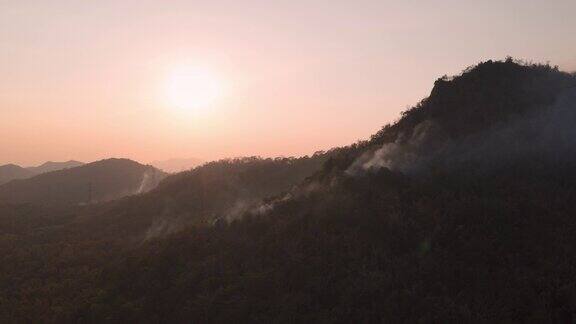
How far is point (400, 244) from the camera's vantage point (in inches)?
893

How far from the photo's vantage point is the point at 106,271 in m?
30.5

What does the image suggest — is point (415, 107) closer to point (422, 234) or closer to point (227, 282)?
point (422, 234)

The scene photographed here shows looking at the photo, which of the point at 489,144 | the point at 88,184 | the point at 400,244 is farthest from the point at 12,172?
the point at 400,244

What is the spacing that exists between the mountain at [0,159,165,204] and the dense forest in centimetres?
6184

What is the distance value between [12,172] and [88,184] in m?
102

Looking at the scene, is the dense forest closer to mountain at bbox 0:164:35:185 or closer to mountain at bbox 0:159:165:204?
mountain at bbox 0:159:165:204

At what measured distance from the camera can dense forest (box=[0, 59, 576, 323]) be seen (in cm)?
1928

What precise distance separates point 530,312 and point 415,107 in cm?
1888

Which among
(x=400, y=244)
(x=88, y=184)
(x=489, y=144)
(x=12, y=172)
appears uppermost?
(x=12, y=172)

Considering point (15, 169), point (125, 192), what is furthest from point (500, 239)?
point (15, 169)

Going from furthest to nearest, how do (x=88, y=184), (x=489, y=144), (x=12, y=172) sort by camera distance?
1. (x=12, y=172)
2. (x=88, y=184)
3. (x=489, y=144)

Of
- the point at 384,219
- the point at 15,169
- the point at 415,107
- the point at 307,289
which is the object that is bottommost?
the point at 307,289

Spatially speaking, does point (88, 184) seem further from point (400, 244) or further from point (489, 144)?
point (400, 244)

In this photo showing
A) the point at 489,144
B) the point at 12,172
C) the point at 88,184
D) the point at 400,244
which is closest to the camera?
the point at 400,244
